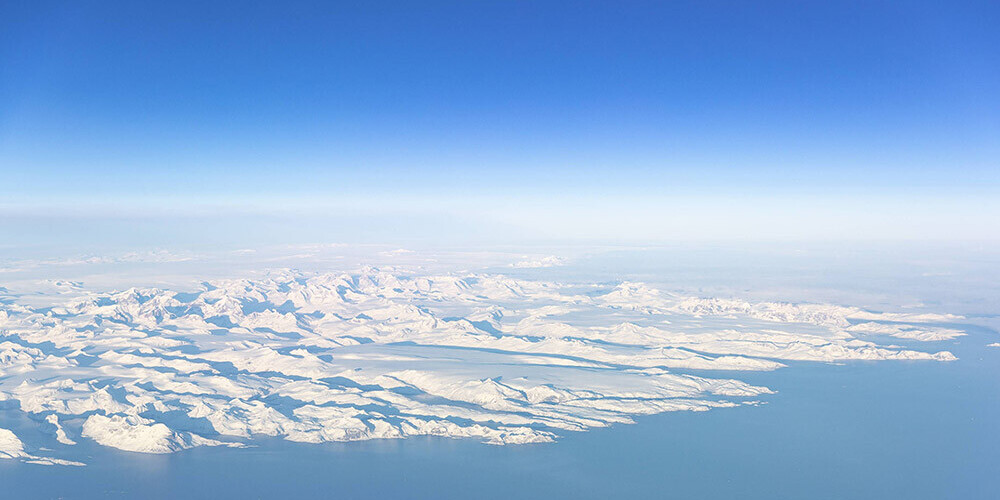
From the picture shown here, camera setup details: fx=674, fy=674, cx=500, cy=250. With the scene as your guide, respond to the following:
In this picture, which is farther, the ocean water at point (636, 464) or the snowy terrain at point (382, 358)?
the snowy terrain at point (382, 358)

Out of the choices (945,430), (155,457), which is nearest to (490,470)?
(155,457)

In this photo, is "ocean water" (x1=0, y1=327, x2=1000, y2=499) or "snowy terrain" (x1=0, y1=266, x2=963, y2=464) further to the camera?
"snowy terrain" (x1=0, y1=266, x2=963, y2=464)

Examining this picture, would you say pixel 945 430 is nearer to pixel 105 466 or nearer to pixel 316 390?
pixel 316 390

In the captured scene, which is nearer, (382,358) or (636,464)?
(636,464)

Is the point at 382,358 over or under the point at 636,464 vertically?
over
